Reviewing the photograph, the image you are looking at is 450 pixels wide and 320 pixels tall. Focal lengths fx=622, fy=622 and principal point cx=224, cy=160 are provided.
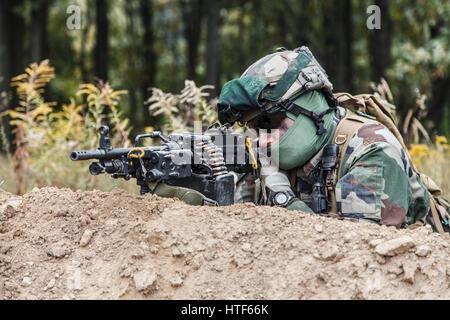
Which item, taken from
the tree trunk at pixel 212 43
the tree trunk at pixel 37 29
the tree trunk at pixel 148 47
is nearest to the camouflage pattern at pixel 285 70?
the tree trunk at pixel 212 43

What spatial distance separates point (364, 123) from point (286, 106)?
0.53 m

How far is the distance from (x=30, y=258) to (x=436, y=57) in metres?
11.3

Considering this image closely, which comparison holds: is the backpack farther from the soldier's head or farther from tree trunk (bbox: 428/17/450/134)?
tree trunk (bbox: 428/17/450/134)

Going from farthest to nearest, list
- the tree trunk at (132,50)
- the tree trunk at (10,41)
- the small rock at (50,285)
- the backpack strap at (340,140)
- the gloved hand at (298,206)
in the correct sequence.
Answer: the tree trunk at (132,50), the tree trunk at (10,41), the backpack strap at (340,140), the gloved hand at (298,206), the small rock at (50,285)

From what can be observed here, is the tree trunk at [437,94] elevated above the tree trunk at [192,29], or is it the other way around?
the tree trunk at [192,29]

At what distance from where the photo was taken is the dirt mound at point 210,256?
8.98 feet

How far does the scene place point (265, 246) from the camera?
297 centimetres

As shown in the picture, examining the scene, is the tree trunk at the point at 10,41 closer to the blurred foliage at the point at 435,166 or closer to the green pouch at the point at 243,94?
the blurred foliage at the point at 435,166

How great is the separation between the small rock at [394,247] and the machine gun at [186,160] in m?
1.15

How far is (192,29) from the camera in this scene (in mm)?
20641

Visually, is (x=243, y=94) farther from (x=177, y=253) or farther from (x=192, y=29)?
(x=192, y=29)

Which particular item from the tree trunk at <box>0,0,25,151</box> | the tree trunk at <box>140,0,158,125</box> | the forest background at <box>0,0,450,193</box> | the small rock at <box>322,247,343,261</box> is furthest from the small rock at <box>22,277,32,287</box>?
the tree trunk at <box>140,0,158,125</box>

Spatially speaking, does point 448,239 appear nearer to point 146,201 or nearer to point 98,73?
point 146,201

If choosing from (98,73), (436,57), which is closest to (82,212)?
(436,57)
